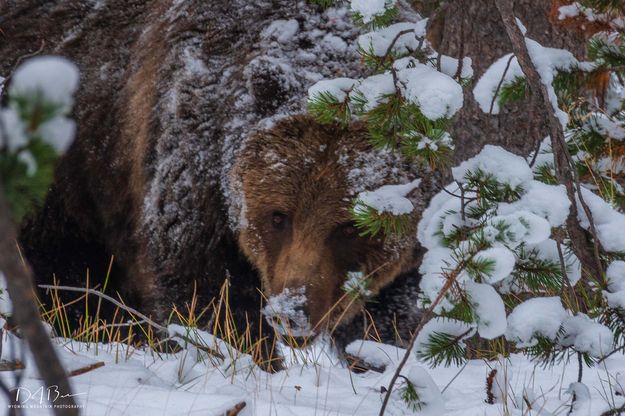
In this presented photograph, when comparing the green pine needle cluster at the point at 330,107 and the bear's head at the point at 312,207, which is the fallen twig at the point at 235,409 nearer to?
the green pine needle cluster at the point at 330,107

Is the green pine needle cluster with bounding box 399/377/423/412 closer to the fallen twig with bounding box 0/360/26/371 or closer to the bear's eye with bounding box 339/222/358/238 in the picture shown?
the fallen twig with bounding box 0/360/26/371

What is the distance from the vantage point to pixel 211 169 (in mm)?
4652

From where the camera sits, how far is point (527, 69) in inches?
105

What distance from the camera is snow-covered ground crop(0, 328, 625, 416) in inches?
107

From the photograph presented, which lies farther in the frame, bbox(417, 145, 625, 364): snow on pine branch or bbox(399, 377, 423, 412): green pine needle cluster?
A: bbox(399, 377, 423, 412): green pine needle cluster

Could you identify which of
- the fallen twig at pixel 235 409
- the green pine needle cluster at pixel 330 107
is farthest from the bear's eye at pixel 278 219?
the fallen twig at pixel 235 409

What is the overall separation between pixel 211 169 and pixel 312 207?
1.91 feet

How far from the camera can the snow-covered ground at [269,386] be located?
272cm

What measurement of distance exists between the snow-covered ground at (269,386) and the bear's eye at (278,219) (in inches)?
44.1

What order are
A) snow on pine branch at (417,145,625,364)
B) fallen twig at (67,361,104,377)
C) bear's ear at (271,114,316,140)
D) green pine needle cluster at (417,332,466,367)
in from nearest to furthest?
snow on pine branch at (417,145,625,364) < green pine needle cluster at (417,332,466,367) < fallen twig at (67,361,104,377) < bear's ear at (271,114,316,140)

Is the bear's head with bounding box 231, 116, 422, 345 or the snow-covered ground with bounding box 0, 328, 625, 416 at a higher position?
the bear's head with bounding box 231, 116, 422, 345

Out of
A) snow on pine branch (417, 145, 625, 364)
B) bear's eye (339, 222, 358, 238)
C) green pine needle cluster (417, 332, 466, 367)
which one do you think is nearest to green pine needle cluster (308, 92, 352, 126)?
snow on pine branch (417, 145, 625, 364)

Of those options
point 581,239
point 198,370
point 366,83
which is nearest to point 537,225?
point 581,239

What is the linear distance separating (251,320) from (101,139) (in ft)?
4.47
